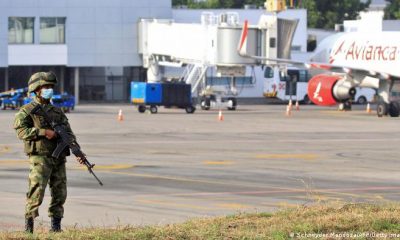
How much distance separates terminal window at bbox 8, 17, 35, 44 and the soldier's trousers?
64.2 m

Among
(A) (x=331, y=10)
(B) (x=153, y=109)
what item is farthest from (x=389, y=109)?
(A) (x=331, y=10)

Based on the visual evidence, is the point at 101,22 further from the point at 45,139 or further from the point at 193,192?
the point at 45,139

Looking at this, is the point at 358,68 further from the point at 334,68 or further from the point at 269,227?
the point at 269,227

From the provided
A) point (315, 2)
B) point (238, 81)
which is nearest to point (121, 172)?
point (238, 81)

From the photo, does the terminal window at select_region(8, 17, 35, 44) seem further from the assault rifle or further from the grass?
the assault rifle

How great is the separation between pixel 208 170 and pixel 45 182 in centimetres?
1201

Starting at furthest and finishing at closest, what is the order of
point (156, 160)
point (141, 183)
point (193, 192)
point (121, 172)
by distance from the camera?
1. point (156, 160)
2. point (121, 172)
3. point (141, 183)
4. point (193, 192)

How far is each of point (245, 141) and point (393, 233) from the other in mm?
23422

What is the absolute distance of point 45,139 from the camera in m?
13.8

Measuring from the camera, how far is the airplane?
5419 centimetres

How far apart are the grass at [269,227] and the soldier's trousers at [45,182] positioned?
0.37 m

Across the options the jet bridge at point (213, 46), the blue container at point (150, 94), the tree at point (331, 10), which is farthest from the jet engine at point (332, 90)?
the tree at point (331, 10)

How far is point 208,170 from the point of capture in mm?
25578

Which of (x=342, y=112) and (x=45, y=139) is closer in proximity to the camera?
(x=45, y=139)
